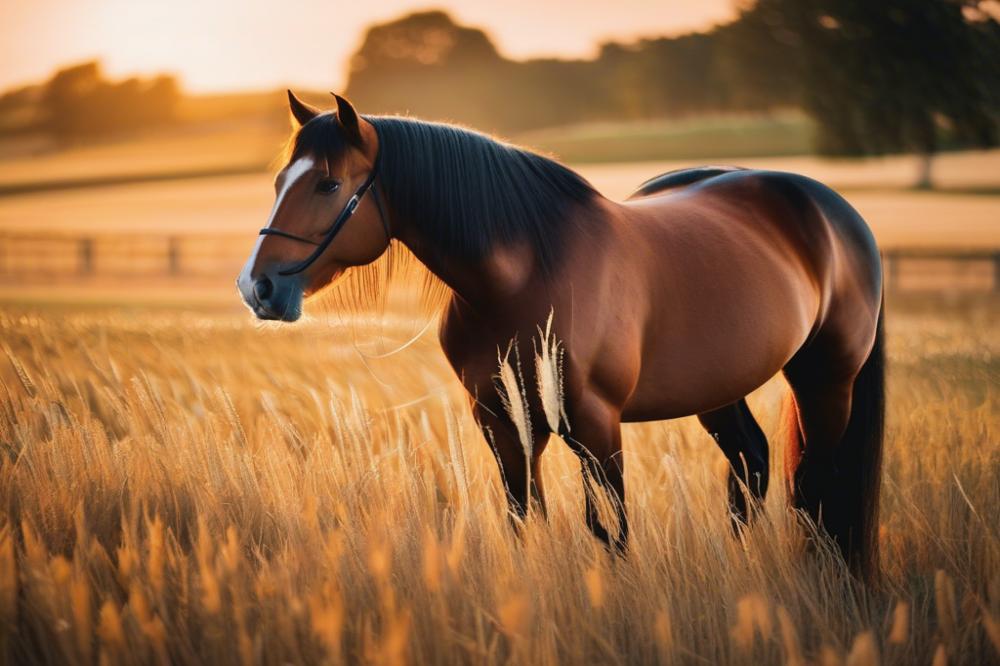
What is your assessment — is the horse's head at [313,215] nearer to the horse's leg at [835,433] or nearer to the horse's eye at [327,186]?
the horse's eye at [327,186]

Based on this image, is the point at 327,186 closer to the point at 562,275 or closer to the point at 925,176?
the point at 562,275

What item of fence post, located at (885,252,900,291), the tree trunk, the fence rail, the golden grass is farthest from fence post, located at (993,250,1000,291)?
the golden grass

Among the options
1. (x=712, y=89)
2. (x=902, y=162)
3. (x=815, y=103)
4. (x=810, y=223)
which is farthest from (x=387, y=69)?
(x=810, y=223)

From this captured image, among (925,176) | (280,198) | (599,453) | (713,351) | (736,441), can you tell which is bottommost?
(925,176)

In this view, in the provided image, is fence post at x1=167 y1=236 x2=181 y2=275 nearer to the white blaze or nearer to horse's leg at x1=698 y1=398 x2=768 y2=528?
horse's leg at x1=698 y1=398 x2=768 y2=528

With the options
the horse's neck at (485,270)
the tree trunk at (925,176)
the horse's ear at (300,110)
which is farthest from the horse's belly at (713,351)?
Answer: the tree trunk at (925,176)

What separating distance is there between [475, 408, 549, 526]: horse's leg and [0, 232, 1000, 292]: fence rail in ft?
74.5

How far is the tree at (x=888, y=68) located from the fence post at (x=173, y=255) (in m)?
18.9

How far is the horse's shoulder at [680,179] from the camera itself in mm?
4520

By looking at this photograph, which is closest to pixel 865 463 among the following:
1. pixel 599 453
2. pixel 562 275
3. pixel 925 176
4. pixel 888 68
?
pixel 599 453

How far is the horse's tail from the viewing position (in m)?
3.78

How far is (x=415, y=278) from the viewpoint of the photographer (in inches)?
132

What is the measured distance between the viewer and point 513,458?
10.9 ft

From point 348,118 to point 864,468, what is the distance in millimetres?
2672
